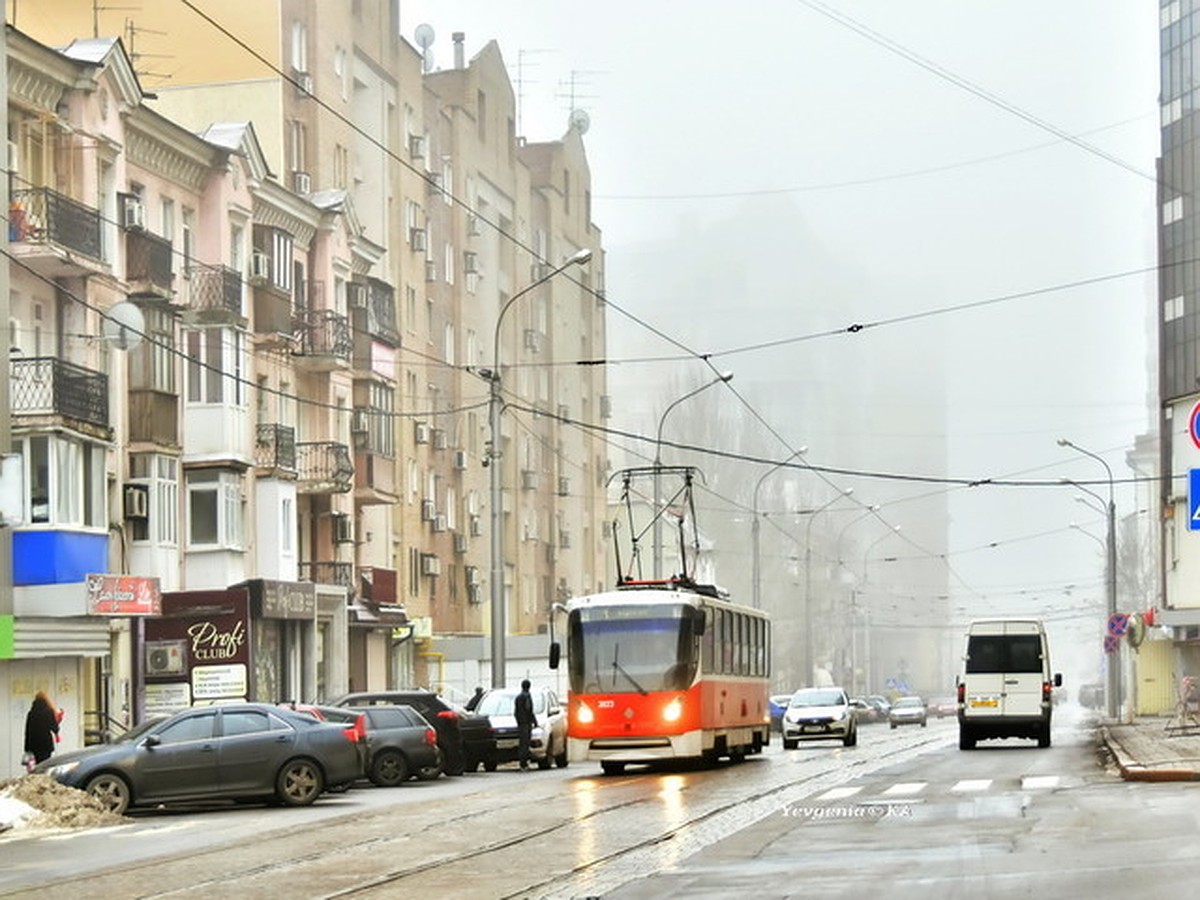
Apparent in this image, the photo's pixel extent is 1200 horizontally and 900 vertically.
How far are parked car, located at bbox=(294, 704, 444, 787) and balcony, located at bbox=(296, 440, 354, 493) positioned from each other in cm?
2055

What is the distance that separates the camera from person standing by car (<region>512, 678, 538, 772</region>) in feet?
145

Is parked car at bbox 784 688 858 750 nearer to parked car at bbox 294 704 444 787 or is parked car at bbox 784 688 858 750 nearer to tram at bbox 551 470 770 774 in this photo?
tram at bbox 551 470 770 774

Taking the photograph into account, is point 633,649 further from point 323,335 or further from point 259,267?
point 323,335

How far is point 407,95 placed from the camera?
77188 mm

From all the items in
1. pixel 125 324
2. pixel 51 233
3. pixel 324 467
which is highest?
pixel 51 233

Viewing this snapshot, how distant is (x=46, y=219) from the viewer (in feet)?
142

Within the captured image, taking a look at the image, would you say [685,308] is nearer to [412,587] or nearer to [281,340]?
[412,587]

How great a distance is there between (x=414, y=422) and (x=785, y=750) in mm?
26490

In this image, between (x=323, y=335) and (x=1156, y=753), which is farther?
(x=323, y=335)

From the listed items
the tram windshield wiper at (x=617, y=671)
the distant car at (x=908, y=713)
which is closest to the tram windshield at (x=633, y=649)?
the tram windshield wiper at (x=617, y=671)

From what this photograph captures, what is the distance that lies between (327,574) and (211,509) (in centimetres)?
970

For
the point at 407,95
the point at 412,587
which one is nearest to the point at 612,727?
the point at 412,587

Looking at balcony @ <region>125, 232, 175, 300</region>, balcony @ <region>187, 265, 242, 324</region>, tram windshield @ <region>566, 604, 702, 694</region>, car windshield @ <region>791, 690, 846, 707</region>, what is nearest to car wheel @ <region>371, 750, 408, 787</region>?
tram windshield @ <region>566, 604, 702, 694</region>

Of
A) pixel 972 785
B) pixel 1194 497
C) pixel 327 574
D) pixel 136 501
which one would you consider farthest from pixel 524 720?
pixel 1194 497
